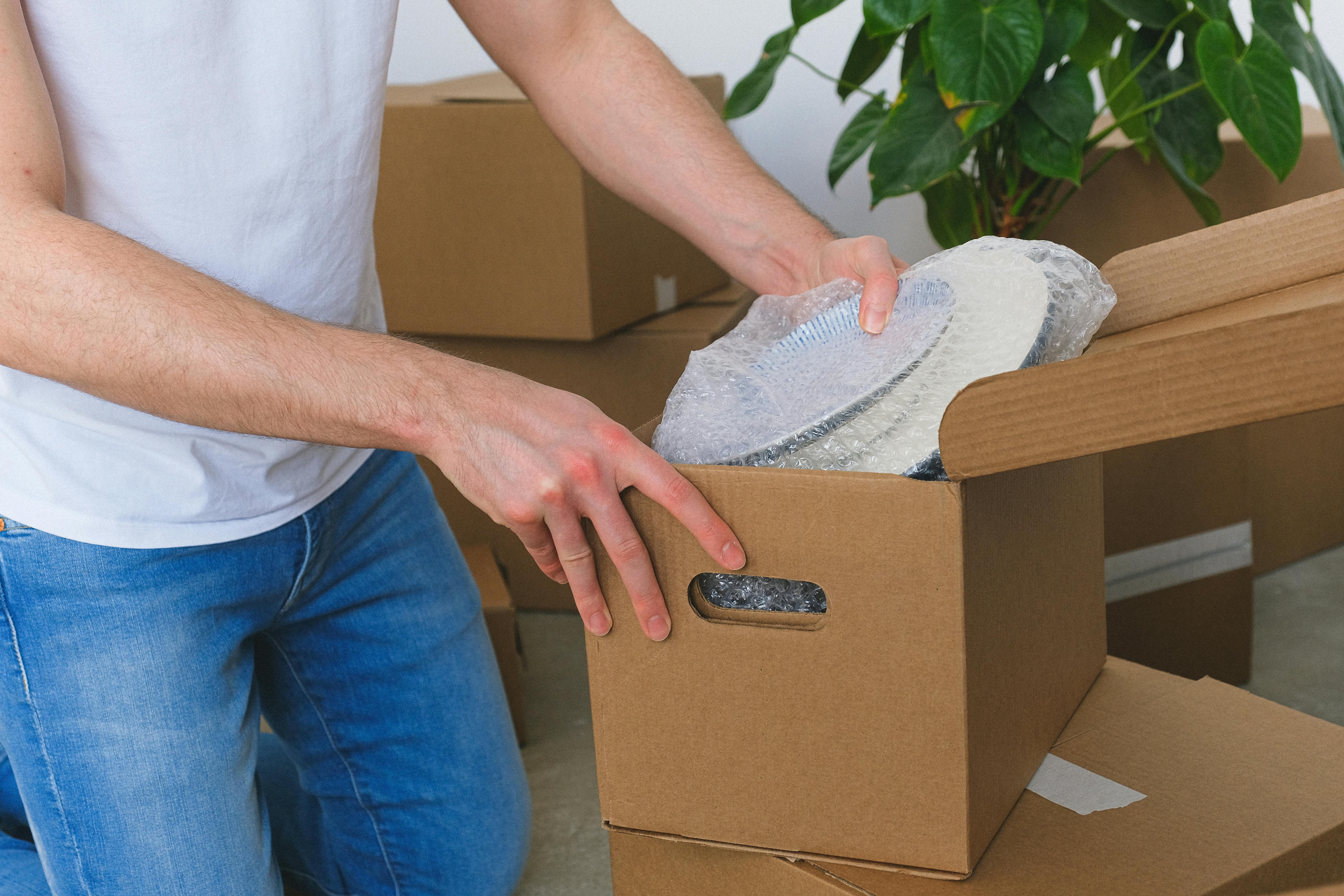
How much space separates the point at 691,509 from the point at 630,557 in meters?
0.05

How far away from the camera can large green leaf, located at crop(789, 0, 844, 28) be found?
1289 mm

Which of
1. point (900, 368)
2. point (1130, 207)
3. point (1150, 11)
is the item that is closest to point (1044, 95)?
point (1150, 11)

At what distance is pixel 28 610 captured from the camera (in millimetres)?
820

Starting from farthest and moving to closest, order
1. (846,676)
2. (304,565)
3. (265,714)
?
(265,714), (304,565), (846,676)

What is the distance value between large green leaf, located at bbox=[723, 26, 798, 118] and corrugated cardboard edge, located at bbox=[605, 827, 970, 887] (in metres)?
1.01

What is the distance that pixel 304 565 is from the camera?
36.9 inches

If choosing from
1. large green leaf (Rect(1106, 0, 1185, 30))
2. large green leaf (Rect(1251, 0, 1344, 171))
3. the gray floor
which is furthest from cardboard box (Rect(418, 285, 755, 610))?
large green leaf (Rect(1251, 0, 1344, 171))

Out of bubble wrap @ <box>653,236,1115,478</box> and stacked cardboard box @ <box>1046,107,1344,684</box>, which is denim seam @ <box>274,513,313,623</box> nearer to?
bubble wrap @ <box>653,236,1115,478</box>

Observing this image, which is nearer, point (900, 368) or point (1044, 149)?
point (900, 368)

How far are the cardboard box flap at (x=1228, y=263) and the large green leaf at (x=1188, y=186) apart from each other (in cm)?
67

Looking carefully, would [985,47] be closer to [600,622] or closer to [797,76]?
[600,622]

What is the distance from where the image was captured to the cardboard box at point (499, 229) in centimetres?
157

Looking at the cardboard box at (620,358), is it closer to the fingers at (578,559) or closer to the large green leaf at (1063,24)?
the large green leaf at (1063,24)

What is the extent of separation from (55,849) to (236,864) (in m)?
0.13
